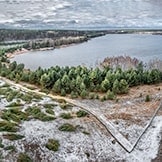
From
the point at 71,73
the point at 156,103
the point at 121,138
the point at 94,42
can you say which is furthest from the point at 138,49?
the point at 121,138

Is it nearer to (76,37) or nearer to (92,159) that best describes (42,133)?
(92,159)

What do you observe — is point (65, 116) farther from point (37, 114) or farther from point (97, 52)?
point (97, 52)

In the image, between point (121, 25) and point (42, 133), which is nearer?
point (42, 133)

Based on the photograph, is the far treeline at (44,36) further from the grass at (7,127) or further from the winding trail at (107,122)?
the grass at (7,127)

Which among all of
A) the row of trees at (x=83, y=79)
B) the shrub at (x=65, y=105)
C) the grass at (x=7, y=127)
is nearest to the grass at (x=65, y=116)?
the shrub at (x=65, y=105)

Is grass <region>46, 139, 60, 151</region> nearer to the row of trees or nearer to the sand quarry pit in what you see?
the sand quarry pit

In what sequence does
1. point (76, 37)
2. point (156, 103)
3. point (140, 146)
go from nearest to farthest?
point (140, 146) → point (156, 103) → point (76, 37)
